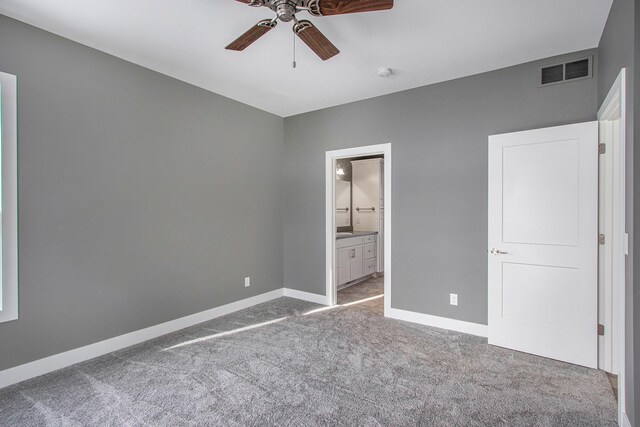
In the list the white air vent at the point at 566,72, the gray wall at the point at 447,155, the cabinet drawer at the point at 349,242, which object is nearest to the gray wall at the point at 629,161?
the white air vent at the point at 566,72

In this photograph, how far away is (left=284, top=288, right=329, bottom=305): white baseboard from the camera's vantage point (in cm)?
449

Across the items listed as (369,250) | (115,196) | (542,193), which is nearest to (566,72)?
(542,193)

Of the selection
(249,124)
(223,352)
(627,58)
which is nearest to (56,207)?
(223,352)

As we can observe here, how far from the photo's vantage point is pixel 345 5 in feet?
6.00

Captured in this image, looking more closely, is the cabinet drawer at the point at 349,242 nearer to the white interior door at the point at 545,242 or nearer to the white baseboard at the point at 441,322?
the white baseboard at the point at 441,322

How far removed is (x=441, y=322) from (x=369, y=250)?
8.45 ft

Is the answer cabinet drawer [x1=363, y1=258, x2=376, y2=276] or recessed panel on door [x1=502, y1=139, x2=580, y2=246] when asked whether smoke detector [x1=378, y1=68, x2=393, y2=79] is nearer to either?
recessed panel on door [x1=502, y1=139, x2=580, y2=246]

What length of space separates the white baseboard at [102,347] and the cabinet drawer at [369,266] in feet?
8.31

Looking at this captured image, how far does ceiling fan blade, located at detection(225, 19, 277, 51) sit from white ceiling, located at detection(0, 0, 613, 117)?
0.26 meters

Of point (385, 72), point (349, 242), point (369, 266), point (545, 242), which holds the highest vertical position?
point (385, 72)

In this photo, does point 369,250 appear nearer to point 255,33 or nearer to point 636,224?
point 636,224

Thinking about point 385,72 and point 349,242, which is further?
point 349,242

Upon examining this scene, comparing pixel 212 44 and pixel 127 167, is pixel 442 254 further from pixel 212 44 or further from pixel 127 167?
Result: pixel 127 167

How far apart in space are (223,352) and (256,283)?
155 centimetres
